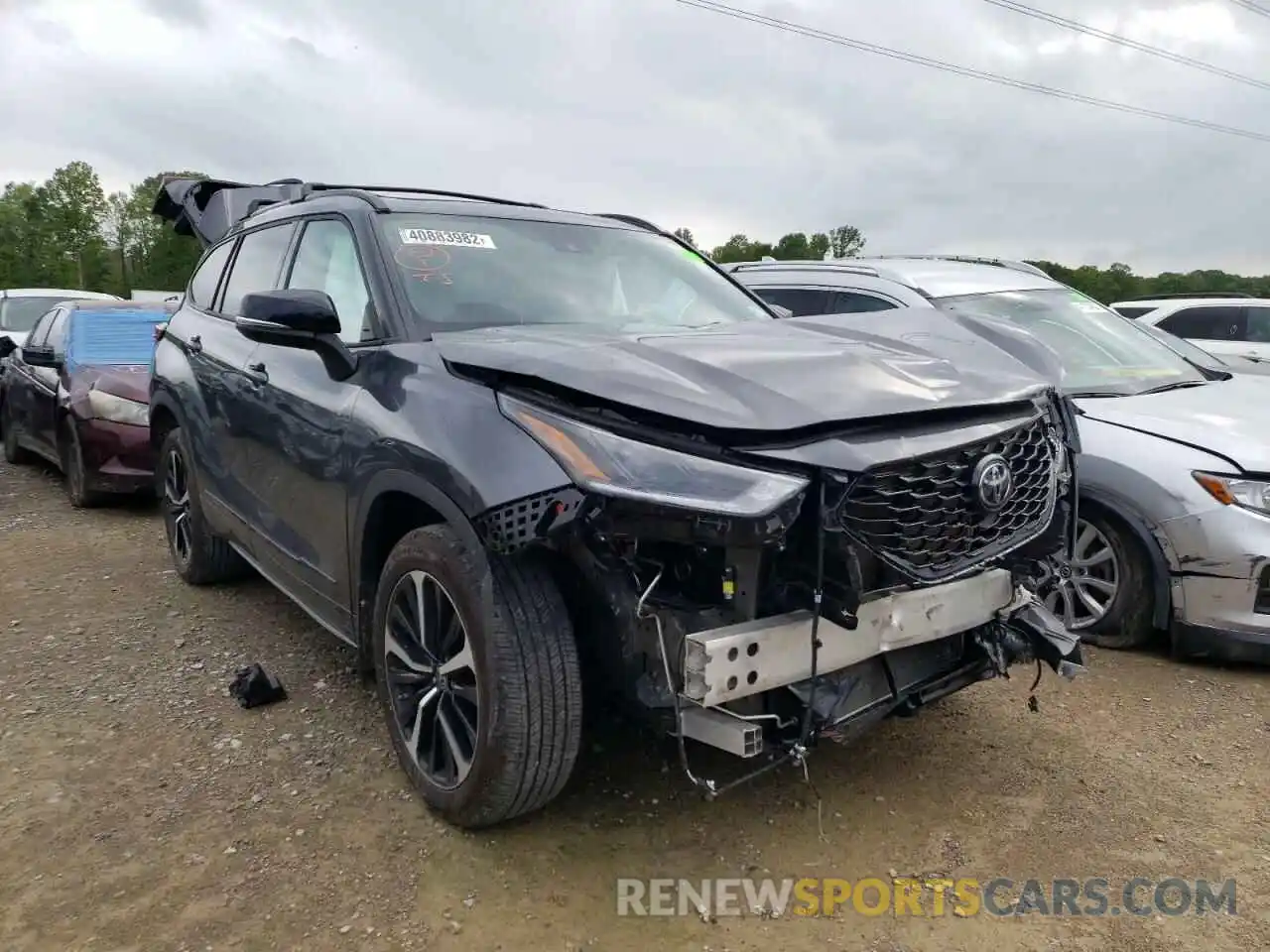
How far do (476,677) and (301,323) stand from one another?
1.22m

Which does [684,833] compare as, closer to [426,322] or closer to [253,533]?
[426,322]

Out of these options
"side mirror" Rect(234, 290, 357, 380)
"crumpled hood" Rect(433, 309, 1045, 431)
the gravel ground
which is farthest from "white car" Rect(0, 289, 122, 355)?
"crumpled hood" Rect(433, 309, 1045, 431)

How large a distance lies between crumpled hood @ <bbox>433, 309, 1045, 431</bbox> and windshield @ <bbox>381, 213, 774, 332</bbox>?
162mm

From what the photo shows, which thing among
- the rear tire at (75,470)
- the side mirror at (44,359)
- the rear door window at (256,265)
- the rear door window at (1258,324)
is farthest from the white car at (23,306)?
the rear door window at (1258,324)

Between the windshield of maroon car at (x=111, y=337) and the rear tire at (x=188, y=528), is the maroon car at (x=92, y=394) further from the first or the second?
the rear tire at (x=188, y=528)

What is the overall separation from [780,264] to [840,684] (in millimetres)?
4788

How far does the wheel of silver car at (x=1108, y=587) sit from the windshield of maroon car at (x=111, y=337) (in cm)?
637

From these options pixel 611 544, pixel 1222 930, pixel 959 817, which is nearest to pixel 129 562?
pixel 611 544

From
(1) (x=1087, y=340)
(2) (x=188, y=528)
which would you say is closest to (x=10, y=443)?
(2) (x=188, y=528)

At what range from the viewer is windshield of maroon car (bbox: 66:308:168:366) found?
23.5ft

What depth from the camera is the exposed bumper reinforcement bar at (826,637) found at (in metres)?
2.11

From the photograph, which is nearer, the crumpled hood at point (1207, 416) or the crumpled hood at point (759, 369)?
the crumpled hood at point (759, 369)

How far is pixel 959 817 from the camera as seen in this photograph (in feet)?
9.36

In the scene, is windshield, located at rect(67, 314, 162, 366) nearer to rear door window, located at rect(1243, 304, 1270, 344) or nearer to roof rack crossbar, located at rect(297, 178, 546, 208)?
roof rack crossbar, located at rect(297, 178, 546, 208)
